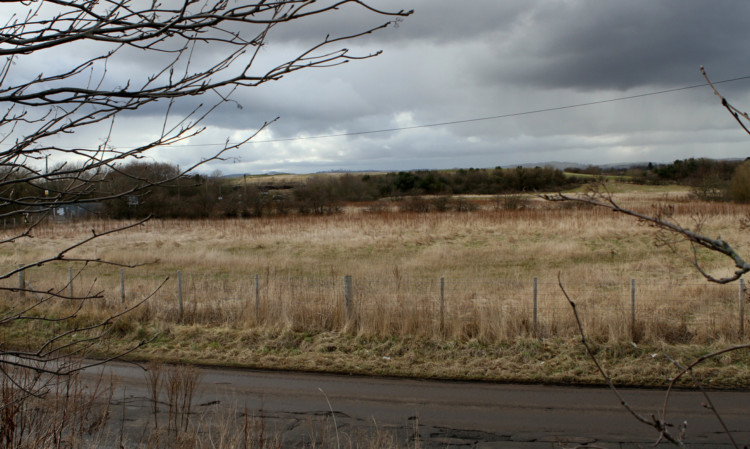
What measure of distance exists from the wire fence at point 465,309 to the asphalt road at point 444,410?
2.14 metres

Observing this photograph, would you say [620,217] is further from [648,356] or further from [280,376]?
[280,376]

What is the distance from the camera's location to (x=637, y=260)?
78.5 ft

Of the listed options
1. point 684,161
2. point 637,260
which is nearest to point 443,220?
point 637,260

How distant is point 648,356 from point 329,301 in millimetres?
7129

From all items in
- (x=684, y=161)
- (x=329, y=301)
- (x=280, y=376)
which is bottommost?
(x=280, y=376)

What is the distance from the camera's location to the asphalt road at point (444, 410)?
802 cm

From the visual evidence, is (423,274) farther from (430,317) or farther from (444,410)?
(444,410)

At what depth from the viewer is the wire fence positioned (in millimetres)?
12203

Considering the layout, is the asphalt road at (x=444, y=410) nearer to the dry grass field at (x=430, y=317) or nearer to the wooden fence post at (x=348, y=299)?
the dry grass field at (x=430, y=317)

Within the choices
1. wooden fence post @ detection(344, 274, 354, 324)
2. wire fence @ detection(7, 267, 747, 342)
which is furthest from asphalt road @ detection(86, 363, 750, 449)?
wooden fence post @ detection(344, 274, 354, 324)

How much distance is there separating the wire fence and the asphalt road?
7.01 ft

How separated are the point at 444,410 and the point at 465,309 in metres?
4.52

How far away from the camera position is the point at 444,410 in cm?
927

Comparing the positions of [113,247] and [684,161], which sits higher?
[684,161]
